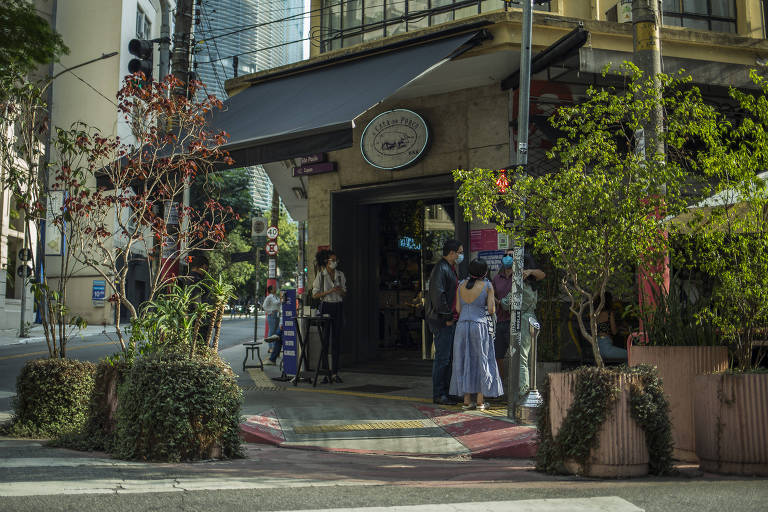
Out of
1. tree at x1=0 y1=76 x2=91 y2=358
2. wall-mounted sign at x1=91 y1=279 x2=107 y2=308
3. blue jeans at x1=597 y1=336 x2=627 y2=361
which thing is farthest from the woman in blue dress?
wall-mounted sign at x1=91 y1=279 x2=107 y2=308

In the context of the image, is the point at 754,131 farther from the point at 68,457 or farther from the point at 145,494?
the point at 68,457

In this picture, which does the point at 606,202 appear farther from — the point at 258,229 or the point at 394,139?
the point at 258,229

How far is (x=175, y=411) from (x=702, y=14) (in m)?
11.3

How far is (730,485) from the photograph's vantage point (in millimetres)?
4258

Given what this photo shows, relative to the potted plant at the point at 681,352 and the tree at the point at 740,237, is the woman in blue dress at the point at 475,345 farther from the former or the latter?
the tree at the point at 740,237

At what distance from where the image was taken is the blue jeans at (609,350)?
A: 29.3 feet

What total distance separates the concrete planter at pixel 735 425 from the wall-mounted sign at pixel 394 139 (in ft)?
24.9

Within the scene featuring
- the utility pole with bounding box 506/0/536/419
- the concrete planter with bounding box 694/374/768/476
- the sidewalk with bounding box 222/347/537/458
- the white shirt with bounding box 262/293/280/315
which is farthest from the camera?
the white shirt with bounding box 262/293/280/315

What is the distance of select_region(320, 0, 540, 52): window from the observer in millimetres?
11750

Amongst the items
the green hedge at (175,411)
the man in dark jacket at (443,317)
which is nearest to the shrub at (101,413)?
the green hedge at (175,411)

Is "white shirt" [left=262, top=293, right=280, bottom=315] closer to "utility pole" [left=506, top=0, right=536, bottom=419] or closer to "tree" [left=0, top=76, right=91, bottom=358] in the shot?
"utility pole" [left=506, top=0, right=536, bottom=419]

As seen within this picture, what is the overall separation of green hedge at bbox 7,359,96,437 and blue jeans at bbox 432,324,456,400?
420 cm

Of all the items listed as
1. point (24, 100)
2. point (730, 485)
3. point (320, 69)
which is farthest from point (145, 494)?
point (320, 69)

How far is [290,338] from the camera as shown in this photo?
11906 mm
